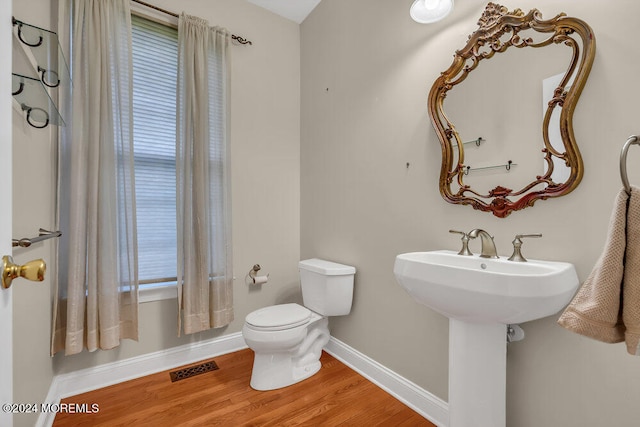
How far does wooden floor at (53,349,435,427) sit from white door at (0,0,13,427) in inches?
46.7

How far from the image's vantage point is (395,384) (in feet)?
5.68

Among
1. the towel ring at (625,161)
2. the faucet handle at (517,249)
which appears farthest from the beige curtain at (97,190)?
the towel ring at (625,161)

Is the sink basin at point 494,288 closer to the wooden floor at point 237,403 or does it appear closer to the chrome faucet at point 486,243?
the chrome faucet at point 486,243

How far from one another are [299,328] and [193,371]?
0.83m

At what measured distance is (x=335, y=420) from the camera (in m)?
1.52

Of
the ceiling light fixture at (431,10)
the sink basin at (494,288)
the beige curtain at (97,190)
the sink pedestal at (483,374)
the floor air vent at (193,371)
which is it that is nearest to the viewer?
the sink basin at (494,288)

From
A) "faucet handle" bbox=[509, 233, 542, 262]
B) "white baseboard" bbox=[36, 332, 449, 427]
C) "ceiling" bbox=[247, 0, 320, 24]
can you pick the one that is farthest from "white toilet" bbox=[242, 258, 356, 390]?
"ceiling" bbox=[247, 0, 320, 24]

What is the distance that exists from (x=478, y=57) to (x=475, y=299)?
43.1 inches

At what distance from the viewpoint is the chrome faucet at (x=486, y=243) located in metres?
1.23

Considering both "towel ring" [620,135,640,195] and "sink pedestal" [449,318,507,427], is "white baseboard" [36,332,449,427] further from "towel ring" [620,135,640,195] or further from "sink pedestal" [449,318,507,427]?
"towel ring" [620,135,640,195]

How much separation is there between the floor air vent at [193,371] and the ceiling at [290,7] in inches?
109

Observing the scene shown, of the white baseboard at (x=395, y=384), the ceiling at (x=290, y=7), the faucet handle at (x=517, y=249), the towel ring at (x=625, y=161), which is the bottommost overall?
the white baseboard at (x=395, y=384)

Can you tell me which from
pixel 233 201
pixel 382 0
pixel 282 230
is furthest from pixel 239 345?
pixel 382 0

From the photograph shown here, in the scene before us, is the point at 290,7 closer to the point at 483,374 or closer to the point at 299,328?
the point at 299,328
